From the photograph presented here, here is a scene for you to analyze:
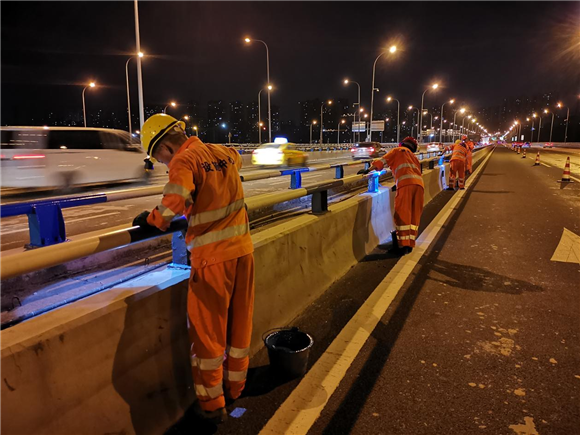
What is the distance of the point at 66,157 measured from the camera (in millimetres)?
13836

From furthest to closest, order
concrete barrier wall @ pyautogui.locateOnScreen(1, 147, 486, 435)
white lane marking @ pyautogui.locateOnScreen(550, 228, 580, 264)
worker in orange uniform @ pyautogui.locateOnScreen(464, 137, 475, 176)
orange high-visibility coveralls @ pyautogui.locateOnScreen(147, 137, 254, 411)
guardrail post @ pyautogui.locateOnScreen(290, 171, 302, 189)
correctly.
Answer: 1. worker in orange uniform @ pyautogui.locateOnScreen(464, 137, 475, 176)
2. guardrail post @ pyautogui.locateOnScreen(290, 171, 302, 189)
3. white lane marking @ pyautogui.locateOnScreen(550, 228, 580, 264)
4. orange high-visibility coveralls @ pyautogui.locateOnScreen(147, 137, 254, 411)
5. concrete barrier wall @ pyautogui.locateOnScreen(1, 147, 486, 435)

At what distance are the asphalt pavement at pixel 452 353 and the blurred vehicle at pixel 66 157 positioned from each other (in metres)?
10.8

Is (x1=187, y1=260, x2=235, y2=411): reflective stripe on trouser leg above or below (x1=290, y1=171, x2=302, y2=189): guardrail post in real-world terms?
below

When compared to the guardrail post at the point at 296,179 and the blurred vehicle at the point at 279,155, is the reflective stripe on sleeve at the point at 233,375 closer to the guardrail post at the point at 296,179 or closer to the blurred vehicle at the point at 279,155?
the guardrail post at the point at 296,179

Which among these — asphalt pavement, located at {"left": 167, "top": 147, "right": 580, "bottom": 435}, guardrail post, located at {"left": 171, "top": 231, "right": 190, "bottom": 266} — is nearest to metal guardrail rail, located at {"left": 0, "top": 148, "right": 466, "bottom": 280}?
guardrail post, located at {"left": 171, "top": 231, "right": 190, "bottom": 266}

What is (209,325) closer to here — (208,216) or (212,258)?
(212,258)

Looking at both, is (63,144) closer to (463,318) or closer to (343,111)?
(463,318)

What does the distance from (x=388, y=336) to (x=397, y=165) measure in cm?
363

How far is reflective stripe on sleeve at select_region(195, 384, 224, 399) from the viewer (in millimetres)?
2781

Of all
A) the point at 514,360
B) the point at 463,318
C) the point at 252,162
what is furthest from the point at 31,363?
the point at 252,162

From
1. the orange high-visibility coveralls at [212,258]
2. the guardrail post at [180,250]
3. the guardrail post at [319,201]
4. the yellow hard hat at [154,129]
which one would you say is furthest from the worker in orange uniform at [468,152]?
the yellow hard hat at [154,129]

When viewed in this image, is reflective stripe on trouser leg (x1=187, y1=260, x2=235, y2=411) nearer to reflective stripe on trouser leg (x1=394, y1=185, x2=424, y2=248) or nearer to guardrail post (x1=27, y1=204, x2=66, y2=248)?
guardrail post (x1=27, y1=204, x2=66, y2=248)

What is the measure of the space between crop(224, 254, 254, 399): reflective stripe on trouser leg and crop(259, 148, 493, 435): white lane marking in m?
0.36

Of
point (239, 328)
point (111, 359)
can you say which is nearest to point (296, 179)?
point (239, 328)
